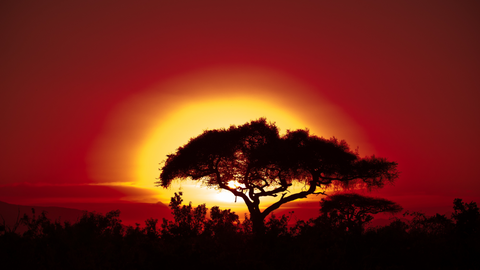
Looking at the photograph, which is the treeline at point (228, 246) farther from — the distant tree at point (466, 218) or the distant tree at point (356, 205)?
the distant tree at point (356, 205)

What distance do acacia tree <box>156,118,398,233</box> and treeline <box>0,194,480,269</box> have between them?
17499mm

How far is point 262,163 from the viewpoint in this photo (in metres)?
31.5

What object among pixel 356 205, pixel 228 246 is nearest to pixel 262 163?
pixel 356 205

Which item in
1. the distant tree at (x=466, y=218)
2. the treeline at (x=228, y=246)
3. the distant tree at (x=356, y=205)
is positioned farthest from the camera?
the distant tree at (x=356, y=205)

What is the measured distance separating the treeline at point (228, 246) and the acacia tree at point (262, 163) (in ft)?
57.4

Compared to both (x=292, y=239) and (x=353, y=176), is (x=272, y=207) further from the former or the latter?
(x=292, y=239)

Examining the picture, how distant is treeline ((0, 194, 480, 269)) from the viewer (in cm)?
976

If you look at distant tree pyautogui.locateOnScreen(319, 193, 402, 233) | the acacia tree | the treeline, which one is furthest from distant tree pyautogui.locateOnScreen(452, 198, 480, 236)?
distant tree pyautogui.locateOnScreen(319, 193, 402, 233)

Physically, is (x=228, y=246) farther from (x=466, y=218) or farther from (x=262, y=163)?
(x=262, y=163)

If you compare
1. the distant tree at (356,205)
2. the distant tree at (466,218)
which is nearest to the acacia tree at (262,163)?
the distant tree at (356,205)

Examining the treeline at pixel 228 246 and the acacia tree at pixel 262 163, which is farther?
the acacia tree at pixel 262 163

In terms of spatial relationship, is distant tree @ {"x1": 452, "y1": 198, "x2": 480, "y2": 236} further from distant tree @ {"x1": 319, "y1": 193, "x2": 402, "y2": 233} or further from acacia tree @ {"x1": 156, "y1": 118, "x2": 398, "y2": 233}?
distant tree @ {"x1": 319, "y1": 193, "x2": 402, "y2": 233}

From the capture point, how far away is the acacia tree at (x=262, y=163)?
32.0 meters

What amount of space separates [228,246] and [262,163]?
20.6 meters
